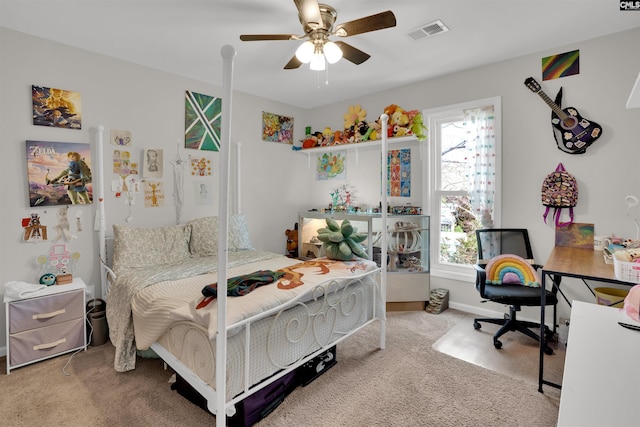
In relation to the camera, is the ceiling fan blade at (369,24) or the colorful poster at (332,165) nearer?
the ceiling fan blade at (369,24)

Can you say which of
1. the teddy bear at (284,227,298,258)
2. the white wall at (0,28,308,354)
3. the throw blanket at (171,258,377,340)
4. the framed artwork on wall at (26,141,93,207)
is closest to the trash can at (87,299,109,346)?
the white wall at (0,28,308,354)

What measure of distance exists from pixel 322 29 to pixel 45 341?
9.88ft

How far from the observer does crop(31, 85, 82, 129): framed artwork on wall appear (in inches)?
99.6

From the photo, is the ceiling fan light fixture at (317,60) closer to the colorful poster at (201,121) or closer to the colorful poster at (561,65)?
the colorful poster at (201,121)

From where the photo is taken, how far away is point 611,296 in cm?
236

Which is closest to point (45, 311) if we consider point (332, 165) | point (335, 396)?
point (335, 396)

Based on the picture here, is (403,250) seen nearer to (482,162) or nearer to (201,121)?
(482,162)

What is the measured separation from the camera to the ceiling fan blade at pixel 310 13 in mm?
1700

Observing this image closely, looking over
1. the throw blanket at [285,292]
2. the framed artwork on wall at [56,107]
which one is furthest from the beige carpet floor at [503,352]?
the framed artwork on wall at [56,107]

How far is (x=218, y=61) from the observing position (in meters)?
2.99

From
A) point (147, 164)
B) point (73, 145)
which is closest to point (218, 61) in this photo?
point (147, 164)

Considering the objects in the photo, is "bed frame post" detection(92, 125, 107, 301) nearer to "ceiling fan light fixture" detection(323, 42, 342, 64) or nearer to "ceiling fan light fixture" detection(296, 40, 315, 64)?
"ceiling fan light fixture" detection(296, 40, 315, 64)

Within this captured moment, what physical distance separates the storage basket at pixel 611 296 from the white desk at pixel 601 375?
56.6 inches

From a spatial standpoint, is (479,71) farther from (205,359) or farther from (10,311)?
(10,311)
